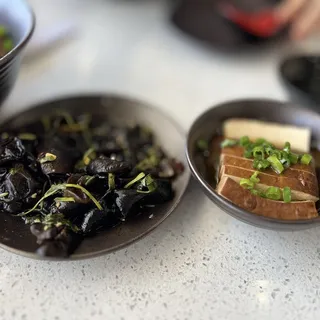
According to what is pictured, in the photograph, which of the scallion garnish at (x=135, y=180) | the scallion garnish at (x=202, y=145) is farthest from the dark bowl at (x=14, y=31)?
the scallion garnish at (x=202, y=145)

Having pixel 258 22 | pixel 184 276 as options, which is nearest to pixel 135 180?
pixel 184 276

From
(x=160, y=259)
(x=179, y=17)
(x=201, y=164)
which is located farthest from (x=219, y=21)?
(x=160, y=259)

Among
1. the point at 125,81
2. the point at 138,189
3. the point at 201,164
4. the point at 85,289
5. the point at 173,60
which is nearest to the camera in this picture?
the point at 85,289

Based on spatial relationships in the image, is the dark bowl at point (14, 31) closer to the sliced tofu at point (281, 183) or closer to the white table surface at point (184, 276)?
the white table surface at point (184, 276)

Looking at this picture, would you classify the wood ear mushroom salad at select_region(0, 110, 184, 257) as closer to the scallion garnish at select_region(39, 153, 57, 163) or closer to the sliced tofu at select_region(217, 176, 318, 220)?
the scallion garnish at select_region(39, 153, 57, 163)

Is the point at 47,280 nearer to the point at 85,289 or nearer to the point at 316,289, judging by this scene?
the point at 85,289

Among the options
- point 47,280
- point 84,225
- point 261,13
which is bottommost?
point 47,280
